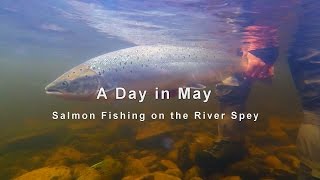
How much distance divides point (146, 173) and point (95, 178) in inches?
19.7

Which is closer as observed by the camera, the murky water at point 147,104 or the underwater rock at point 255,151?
the murky water at point 147,104

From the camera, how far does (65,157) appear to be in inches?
112

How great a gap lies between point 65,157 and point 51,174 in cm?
46

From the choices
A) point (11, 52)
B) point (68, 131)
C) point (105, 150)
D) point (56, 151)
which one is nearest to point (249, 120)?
point (105, 150)

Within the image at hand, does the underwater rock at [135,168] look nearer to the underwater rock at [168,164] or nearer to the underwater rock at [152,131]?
the underwater rock at [168,164]

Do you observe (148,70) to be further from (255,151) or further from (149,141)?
(255,151)

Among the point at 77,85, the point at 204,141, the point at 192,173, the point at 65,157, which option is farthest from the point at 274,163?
the point at 65,157

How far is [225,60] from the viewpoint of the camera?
8.64 ft

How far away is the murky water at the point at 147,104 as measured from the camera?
256 cm

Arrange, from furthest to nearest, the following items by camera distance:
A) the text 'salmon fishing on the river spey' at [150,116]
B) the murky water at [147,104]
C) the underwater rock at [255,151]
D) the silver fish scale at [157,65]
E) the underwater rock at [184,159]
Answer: the underwater rock at [255,151]
the underwater rock at [184,159]
the murky water at [147,104]
the text 'salmon fishing on the river spey' at [150,116]
the silver fish scale at [157,65]

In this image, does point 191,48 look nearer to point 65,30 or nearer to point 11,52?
point 65,30

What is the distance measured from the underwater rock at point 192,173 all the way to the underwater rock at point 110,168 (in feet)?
2.19

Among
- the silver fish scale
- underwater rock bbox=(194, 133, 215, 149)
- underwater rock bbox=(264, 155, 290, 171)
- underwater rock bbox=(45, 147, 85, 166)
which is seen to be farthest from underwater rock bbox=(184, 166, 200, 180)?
underwater rock bbox=(45, 147, 85, 166)

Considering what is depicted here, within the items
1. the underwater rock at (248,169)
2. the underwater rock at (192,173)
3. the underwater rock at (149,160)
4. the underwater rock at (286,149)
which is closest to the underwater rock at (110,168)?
the underwater rock at (149,160)
